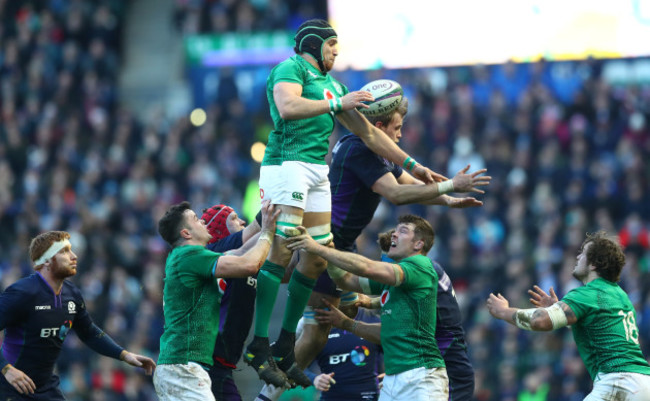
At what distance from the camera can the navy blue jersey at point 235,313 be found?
8.91m

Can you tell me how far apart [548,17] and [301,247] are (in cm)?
1405

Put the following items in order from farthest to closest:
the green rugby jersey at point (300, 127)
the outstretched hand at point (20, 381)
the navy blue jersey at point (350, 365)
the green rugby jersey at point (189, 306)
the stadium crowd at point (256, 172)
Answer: the stadium crowd at point (256, 172)
the navy blue jersey at point (350, 365)
the outstretched hand at point (20, 381)
the green rugby jersey at point (189, 306)
the green rugby jersey at point (300, 127)

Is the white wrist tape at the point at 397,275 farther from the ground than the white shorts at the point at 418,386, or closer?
farther from the ground

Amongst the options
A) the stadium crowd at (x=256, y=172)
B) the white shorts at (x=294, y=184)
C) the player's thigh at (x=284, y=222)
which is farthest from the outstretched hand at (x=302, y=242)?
Answer: the stadium crowd at (x=256, y=172)

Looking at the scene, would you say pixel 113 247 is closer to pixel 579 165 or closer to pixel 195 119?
pixel 195 119

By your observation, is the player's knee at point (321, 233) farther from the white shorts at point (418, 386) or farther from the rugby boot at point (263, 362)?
the white shorts at point (418, 386)

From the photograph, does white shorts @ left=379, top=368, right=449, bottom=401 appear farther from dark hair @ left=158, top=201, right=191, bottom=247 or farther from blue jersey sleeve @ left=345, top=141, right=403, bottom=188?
dark hair @ left=158, top=201, right=191, bottom=247

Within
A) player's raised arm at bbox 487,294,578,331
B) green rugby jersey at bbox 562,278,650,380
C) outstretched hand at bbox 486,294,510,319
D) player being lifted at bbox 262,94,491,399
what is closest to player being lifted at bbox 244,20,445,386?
player being lifted at bbox 262,94,491,399

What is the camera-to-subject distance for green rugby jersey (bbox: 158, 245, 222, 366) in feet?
26.6

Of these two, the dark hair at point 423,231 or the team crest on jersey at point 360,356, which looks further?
the team crest on jersey at point 360,356

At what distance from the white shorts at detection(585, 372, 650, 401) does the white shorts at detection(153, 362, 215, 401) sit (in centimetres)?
315

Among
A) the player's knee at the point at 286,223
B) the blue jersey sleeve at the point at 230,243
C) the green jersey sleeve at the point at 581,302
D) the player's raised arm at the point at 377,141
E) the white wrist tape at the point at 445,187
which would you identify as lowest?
the green jersey sleeve at the point at 581,302

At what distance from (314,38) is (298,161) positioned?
1003mm

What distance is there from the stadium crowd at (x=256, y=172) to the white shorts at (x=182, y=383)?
22.8ft
